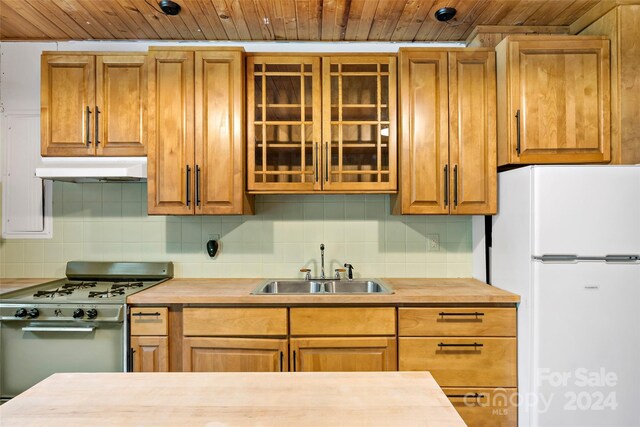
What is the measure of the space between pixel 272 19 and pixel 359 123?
87cm

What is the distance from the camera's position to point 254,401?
925 millimetres

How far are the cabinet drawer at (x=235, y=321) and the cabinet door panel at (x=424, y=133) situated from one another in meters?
1.01

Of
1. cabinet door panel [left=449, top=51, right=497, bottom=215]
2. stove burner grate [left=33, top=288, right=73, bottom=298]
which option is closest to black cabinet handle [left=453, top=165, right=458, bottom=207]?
cabinet door panel [left=449, top=51, right=497, bottom=215]

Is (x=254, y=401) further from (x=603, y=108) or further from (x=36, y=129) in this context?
(x=36, y=129)

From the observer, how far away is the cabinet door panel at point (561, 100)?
2.21 m

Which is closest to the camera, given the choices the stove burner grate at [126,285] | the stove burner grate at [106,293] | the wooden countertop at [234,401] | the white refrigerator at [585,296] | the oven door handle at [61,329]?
the wooden countertop at [234,401]

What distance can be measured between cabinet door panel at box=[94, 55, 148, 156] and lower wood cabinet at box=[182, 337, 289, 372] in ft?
4.06

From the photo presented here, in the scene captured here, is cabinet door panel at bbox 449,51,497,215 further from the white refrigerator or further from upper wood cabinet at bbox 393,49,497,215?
the white refrigerator

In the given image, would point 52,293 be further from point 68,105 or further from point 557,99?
point 557,99

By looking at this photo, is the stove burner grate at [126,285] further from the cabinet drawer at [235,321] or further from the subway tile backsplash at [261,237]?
the cabinet drawer at [235,321]

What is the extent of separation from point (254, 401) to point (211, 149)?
1735 mm

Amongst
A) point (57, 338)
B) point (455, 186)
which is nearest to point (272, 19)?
point (455, 186)

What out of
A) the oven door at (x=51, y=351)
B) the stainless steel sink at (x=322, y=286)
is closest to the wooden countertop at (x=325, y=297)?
the oven door at (x=51, y=351)

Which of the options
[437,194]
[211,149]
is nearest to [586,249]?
[437,194]
